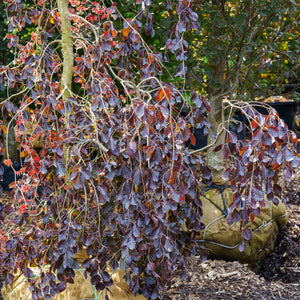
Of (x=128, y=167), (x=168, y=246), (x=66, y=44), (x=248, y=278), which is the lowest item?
(x=248, y=278)

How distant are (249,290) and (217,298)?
0.20 metres

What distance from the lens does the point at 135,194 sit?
1228mm

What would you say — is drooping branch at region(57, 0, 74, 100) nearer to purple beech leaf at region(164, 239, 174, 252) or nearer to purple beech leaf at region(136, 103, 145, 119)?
purple beech leaf at region(136, 103, 145, 119)

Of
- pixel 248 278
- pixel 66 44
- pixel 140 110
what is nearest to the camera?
pixel 140 110

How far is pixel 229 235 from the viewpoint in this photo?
7.95 ft

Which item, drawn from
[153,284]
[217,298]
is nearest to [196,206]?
[153,284]

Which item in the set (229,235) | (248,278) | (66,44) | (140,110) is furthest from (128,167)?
(229,235)

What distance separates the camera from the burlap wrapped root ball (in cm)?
243

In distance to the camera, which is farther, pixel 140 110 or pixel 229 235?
pixel 229 235

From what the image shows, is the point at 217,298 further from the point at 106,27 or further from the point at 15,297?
the point at 106,27

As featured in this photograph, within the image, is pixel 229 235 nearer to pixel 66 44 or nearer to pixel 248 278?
pixel 248 278

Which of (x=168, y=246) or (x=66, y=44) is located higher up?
(x=66, y=44)

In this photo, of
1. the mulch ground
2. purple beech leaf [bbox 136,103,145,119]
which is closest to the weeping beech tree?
purple beech leaf [bbox 136,103,145,119]

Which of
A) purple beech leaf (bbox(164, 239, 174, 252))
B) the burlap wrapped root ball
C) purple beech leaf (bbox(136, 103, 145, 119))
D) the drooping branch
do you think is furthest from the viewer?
the burlap wrapped root ball
